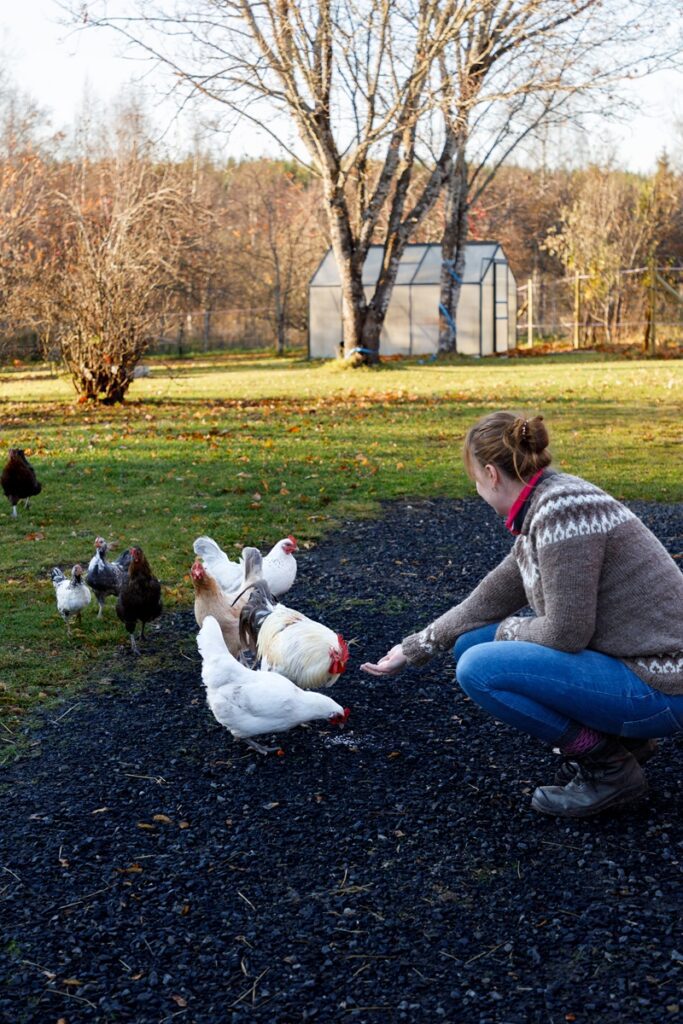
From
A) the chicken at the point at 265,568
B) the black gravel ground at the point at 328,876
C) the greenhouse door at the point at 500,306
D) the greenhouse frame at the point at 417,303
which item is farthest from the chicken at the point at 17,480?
the greenhouse door at the point at 500,306

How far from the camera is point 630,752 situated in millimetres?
3846

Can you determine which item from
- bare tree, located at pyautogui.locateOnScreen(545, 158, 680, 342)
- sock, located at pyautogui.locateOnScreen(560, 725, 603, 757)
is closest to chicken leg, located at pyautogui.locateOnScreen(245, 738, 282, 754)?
sock, located at pyautogui.locateOnScreen(560, 725, 603, 757)

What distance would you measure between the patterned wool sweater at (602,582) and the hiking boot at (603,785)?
1.27ft

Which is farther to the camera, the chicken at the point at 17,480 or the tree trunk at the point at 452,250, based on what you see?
the tree trunk at the point at 452,250

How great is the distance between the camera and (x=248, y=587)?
18.6 ft

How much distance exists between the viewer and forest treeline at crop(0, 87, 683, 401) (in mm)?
18422

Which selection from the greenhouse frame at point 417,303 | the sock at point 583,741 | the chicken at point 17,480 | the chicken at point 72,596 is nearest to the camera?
the sock at point 583,741

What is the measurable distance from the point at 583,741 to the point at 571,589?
0.64 meters

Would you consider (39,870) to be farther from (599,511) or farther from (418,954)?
(599,511)

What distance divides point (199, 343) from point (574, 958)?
38471 mm

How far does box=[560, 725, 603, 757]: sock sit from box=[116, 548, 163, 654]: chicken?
109 inches

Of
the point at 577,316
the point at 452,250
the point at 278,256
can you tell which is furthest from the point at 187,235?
the point at 577,316

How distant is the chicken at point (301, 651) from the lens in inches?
189

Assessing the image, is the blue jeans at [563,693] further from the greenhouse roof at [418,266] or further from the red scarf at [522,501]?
the greenhouse roof at [418,266]
